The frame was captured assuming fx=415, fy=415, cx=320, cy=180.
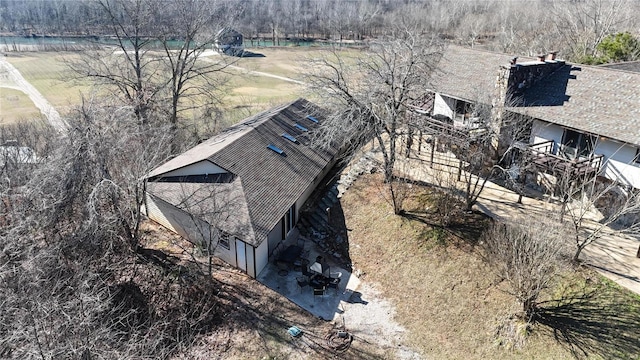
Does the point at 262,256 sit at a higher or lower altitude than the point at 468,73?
lower

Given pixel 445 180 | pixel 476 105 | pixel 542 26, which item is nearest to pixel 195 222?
pixel 445 180

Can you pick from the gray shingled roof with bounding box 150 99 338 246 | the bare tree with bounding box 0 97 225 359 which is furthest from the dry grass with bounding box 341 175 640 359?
the bare tree with bounding box 0 97 225 359

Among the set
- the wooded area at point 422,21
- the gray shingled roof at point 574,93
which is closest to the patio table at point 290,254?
the gray shingled roof at point 574,93

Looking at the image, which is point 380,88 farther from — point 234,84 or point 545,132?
point 234,84

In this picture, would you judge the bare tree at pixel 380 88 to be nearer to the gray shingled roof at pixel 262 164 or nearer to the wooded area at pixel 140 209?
the wooded area at pixel 140 209

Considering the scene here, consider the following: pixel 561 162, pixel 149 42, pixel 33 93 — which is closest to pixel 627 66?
pixel 561 162

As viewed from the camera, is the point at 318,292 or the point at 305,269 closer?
→ the point at 318,292

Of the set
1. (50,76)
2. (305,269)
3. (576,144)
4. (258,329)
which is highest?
(576,144)
